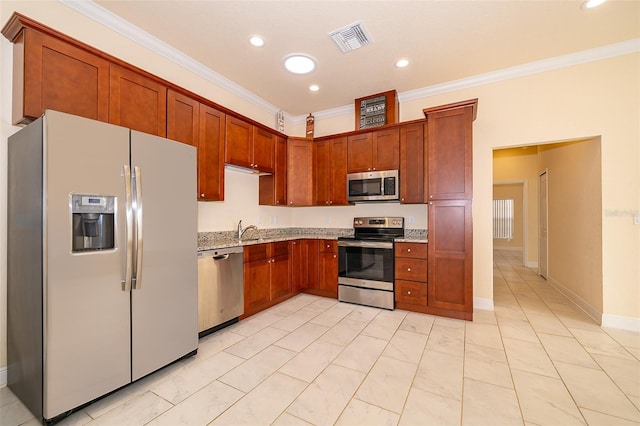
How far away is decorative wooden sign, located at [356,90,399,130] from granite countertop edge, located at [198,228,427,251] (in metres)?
1.68

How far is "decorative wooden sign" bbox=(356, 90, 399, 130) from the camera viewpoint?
3.93m

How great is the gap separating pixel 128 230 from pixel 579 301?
5.17 metres

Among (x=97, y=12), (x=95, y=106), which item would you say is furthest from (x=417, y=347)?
(x=97, y=12)

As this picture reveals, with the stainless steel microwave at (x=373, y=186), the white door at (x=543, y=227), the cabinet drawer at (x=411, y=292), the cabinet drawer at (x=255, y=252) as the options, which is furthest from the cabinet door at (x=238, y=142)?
the white door at (x=543, y=227)

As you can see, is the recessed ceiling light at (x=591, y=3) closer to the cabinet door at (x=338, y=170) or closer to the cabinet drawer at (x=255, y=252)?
the cabinet door at (x=338, y=170)

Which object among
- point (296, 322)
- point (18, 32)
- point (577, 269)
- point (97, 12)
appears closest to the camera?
point (18, 32)

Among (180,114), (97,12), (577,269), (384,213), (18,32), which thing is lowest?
(577,269)

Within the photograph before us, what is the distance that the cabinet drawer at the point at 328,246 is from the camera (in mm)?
4004

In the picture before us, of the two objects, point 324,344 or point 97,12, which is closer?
point 97,12

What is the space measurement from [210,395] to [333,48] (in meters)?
3.39

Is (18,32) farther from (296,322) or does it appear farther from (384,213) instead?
(384,213)

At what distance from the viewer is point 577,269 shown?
3.66 metres

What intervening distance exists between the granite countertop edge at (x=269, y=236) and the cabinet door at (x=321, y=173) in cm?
59

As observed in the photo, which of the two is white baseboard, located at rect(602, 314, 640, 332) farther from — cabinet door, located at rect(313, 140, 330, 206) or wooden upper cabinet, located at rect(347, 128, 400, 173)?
cabinet door, located at rect(313, 140, 330, 206)
